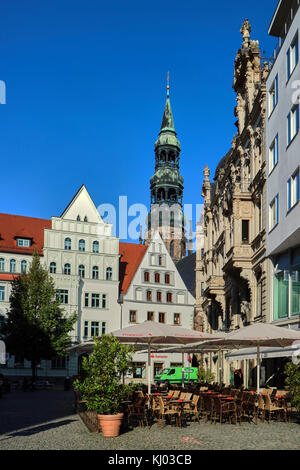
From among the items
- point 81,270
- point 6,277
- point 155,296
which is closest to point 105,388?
point 6,277

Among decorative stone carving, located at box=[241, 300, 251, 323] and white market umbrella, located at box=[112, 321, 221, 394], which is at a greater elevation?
A: decorative stone carving, located at box=[241, 300, 251, 323]

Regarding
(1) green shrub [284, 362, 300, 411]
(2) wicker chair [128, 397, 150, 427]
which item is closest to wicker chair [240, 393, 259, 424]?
(1) green shrub [284, 362, 300, 411]

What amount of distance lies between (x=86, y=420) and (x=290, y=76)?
18.0 metres

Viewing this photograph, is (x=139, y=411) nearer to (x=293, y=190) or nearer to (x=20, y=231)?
(x=293, y=190)

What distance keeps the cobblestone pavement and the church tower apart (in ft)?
296

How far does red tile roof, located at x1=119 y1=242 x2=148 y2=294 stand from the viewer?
61.1 metres

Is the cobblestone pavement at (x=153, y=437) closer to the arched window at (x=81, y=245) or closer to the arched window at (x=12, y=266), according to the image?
the arched window at (x=12, y=266)

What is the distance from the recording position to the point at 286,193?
1071 inches

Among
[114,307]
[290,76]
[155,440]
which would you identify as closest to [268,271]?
[290,76]

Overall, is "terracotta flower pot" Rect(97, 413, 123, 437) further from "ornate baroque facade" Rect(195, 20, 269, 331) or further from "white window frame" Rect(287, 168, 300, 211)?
"ornate baroque facade" Rect(195, 20, 269, 331)

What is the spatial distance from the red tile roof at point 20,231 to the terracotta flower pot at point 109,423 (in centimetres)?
4247

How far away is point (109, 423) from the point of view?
14484 millimetres
